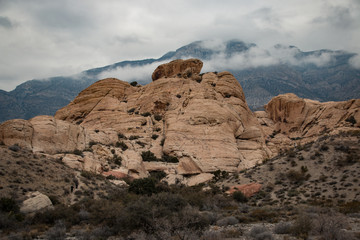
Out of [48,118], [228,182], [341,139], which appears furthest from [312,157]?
[48,118]

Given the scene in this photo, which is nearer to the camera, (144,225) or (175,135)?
(144,225)

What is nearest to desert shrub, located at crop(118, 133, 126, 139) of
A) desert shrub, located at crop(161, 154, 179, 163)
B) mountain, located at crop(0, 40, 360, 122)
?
desert shrub, located at crop(161, 154, 179, 163)

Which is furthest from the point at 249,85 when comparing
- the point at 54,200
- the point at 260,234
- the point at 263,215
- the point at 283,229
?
the point at 260,234

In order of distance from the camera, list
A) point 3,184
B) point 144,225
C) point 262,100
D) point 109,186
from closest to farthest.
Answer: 1. point 144,225
2. point 3,184
3. point 109,186
4. point 262,100

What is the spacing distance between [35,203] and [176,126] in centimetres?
2901

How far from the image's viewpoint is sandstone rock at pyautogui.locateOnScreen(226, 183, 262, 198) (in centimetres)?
2866

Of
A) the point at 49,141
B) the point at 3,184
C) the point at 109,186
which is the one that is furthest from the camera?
the point at 49,141

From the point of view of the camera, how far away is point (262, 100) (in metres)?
149

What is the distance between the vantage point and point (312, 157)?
3086cm

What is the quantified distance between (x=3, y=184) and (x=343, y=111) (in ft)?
190

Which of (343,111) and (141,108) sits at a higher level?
(141,108)

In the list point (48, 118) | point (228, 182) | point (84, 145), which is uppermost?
point (48, 118)

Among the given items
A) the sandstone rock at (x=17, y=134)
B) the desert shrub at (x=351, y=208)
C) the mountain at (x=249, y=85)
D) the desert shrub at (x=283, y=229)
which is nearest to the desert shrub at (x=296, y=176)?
the desert shrub at (x=351, y=208)

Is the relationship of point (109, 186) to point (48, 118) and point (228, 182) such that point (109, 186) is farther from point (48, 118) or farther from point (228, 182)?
point (48, 118)
